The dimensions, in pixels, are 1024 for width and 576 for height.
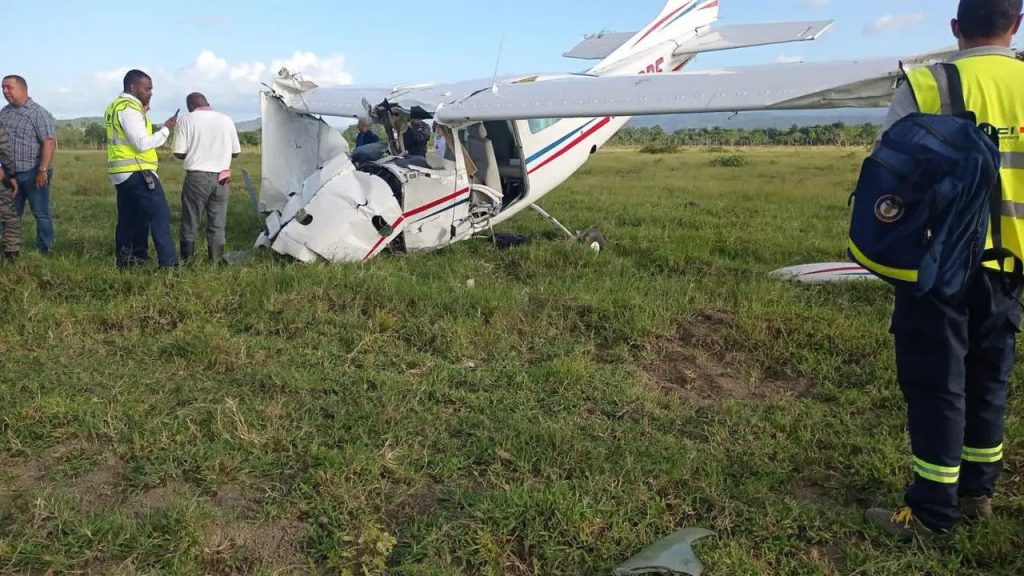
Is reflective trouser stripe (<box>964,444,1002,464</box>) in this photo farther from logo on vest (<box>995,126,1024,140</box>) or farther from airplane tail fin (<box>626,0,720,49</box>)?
airplane tail fin (<box>626,0,720,49</box>)

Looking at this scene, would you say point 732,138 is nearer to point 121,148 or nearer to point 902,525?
point 121,148

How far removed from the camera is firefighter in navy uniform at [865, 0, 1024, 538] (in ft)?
8.07

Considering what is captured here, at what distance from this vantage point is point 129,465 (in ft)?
10.4

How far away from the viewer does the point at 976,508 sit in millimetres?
2752

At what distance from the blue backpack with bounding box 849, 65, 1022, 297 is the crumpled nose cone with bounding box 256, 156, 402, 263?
483cm

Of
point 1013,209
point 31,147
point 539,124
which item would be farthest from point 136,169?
point 1013,209

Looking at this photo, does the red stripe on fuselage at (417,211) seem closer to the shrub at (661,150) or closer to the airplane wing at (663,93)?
the airplane wing at (663,93)

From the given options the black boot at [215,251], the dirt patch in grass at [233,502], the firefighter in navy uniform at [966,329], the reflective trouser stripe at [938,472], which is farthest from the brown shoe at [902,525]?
the black boot at [215,251]

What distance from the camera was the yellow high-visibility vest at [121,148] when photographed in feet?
20.2

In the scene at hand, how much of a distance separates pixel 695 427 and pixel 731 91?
9.55 ft

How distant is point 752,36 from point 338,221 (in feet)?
26.9

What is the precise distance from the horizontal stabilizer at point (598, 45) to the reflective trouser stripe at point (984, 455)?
10.9 meters

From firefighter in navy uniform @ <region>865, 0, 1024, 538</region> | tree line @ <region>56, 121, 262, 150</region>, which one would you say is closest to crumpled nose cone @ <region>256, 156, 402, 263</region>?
firefighter in navy uniform @ <region>865, 0, 1024, 538</region>

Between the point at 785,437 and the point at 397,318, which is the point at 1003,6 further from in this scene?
the point at 397,318
